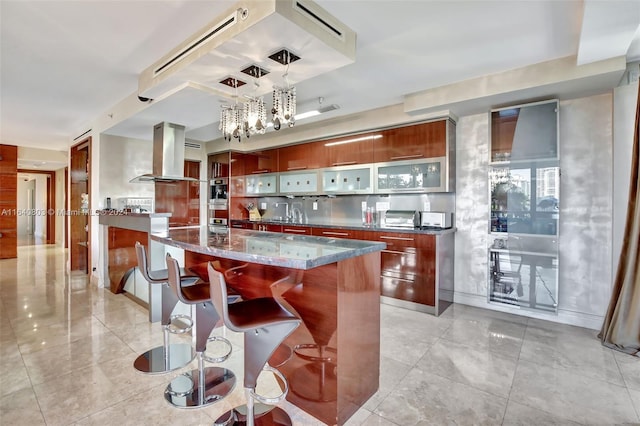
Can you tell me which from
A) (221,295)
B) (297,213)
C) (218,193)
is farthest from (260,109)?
(218,193)

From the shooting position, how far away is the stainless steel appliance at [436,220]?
3.98m

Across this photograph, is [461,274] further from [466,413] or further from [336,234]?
[466,413]

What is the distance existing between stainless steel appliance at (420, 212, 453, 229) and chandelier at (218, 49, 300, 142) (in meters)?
2.31

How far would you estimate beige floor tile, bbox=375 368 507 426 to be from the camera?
1.88 metres

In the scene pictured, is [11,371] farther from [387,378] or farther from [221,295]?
[387,378]

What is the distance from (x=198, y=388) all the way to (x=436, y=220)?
10.5ft

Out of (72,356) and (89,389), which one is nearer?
(89,389)

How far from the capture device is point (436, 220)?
4016 millimetres

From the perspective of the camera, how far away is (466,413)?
193 centimetres

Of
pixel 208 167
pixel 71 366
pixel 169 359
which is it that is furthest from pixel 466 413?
pixel 208 167

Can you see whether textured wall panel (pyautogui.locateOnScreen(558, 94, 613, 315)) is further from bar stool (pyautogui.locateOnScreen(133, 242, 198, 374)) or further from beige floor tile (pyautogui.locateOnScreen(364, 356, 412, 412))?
bar stool (pyautogui.locateOnScreen(133, 242, 198, 374))

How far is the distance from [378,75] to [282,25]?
61.5 inches

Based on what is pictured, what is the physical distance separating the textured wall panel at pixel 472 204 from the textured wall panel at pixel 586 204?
0.78m

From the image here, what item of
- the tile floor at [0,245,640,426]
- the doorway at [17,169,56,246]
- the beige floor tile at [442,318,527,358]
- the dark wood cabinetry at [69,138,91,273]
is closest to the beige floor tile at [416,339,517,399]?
the tile floor at [0,245,640,426]
